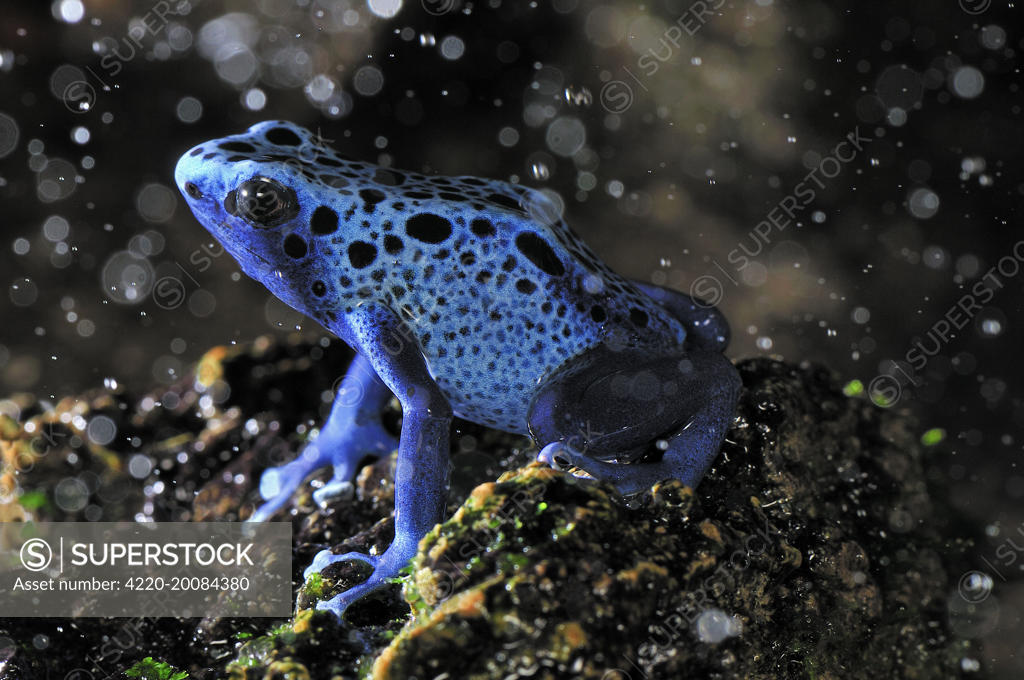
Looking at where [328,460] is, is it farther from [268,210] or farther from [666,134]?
[666,134]

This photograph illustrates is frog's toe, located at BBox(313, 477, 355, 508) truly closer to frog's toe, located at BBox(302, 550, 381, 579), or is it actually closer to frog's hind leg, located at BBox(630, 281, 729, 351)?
frog's toe, located at BBox(302, 550, 381, 579)

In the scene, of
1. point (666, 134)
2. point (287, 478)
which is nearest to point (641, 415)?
point (287, 478)

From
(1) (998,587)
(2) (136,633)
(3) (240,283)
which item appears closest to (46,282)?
(3) (240,283)

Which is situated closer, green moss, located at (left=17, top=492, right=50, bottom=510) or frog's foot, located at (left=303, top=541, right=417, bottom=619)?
frog's foot, located at (left=303, top=541, right=417, bottom=619)

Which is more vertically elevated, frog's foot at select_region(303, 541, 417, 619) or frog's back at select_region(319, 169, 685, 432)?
frog's back at select_region(319, 169, 685, 432)

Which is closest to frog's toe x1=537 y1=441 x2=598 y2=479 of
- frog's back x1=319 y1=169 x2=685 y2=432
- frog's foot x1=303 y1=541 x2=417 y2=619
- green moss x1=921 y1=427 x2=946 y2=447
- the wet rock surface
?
the wet rock surface

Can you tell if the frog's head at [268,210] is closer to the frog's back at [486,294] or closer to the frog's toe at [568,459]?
the frog's back at [486,294]

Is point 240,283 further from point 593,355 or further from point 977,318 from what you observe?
point 977,318
